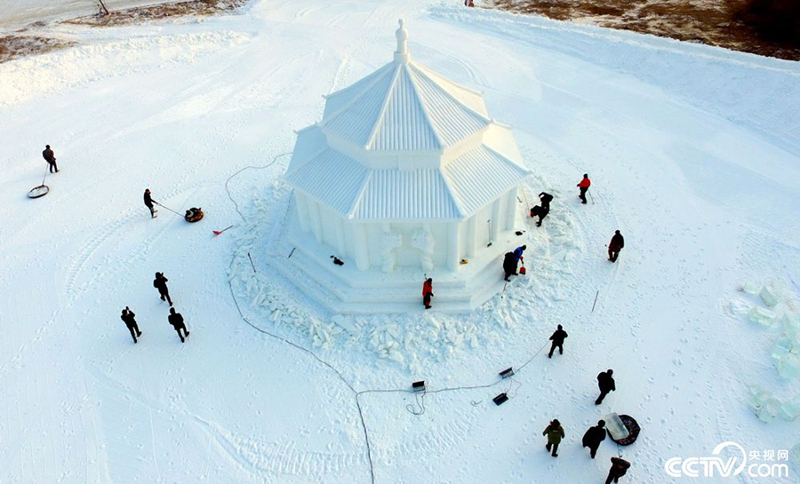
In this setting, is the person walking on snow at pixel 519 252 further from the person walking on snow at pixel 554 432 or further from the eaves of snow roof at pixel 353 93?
the eaves of snow roof at pixel 353 93

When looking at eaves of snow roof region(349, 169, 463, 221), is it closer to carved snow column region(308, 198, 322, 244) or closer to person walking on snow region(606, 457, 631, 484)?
carved snow column region(308, 198, 322, 244)

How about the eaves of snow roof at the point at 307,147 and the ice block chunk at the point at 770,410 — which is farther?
the eaves of snow roof at the point at 307,147

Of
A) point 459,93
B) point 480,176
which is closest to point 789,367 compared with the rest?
point 480,176

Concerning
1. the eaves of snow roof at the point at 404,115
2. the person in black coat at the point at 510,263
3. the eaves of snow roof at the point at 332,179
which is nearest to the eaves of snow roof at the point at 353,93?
the eaves of snow roof at the point at 404,115

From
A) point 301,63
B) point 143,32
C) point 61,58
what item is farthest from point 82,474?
point 143,32

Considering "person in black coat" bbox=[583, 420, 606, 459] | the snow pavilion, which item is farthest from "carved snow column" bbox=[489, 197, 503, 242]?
"person in black coat" bbox=[583, 420, 606, 459]
